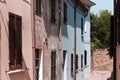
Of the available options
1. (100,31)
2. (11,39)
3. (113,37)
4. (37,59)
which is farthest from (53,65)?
(100,31)

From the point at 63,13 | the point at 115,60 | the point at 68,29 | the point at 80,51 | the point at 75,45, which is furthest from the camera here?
the point at 80,51

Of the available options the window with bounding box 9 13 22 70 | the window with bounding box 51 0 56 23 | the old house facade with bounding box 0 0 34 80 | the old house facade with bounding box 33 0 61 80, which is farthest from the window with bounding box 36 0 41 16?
the window with bounding box 9 13 22 70

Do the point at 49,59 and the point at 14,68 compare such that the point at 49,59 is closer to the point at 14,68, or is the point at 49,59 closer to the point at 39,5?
the point at 39,5

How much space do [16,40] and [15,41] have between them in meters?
0.09

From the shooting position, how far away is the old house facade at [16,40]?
11703 mm

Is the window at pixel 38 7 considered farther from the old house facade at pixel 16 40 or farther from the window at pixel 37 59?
the window at pixel 37 59

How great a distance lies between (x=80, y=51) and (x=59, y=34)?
30.3 ft

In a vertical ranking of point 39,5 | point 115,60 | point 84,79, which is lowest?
point 84,79

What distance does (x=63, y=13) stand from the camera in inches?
875

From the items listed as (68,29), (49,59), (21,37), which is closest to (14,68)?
(21,37)

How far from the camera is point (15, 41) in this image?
12.8 metres

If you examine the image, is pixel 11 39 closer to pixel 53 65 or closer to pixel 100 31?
pixel 53 65

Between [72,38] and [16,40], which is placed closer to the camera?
[16,40]

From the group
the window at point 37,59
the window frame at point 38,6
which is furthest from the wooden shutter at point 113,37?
the window at point 37,59
